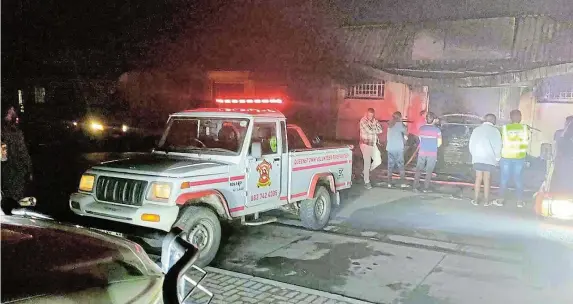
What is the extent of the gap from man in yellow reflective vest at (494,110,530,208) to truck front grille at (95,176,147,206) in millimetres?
7247

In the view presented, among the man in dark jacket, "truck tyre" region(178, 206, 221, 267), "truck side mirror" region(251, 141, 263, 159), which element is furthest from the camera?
the man in dark jacket

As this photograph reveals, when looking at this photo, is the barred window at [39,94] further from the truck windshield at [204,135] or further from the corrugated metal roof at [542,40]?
the corrugated metal roof at [542,40]

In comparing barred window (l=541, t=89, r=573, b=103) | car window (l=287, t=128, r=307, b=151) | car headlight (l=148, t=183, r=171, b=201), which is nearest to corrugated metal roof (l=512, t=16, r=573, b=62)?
barred window (l=541, t=89, r=573, b=103)

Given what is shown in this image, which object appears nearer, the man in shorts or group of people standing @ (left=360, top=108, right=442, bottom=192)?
the man in shorts

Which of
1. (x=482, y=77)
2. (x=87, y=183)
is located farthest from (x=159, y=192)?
(x=482, y=77)

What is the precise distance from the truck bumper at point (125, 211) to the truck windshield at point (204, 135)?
130 cm

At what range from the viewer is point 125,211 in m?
6.06

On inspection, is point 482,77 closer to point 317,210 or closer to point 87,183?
point 317,210

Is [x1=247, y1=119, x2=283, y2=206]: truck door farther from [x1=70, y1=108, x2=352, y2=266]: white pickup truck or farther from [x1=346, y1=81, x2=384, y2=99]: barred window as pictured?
[x1=346, y1=81, x2=384, y2=99]: barred window

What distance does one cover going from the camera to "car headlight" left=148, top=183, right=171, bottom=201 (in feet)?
19.6

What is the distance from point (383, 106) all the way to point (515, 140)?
7.11 m

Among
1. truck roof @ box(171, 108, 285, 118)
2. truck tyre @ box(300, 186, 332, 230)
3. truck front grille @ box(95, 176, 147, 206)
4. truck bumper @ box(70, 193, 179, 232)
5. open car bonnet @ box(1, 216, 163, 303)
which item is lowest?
truck tyre @ box(300, 186, 332, 230)

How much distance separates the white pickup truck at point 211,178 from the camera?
6.04 m

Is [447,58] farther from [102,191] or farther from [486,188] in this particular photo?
[102,191]
